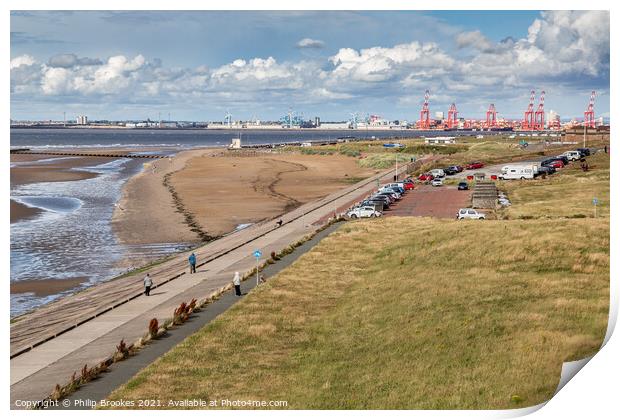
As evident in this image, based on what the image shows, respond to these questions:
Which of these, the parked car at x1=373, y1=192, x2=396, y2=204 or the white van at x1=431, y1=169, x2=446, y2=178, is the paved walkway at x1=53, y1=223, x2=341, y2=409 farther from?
the white van at x1=431, y1=169, x2=446, y2=178

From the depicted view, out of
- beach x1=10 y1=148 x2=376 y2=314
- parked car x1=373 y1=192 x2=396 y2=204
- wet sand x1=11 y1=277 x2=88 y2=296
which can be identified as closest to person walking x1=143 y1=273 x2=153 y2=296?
beach x1=10 y1=148 x2=376 y2=314

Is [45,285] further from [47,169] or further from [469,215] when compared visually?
[47,169]

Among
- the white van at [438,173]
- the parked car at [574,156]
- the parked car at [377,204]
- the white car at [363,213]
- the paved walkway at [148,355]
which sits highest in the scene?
the parked car at [574,156]

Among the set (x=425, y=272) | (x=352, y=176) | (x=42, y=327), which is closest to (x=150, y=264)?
(x=42, y=327)

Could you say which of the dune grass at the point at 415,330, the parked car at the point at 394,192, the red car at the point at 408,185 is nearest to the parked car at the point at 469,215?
the parked car at the point at 394,192

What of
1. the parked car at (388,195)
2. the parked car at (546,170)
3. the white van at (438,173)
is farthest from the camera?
the white van at (438,173)

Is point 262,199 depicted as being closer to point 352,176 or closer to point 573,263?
point 352,176

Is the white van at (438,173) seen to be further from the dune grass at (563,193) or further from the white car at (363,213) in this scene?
the white car at (363,213)
